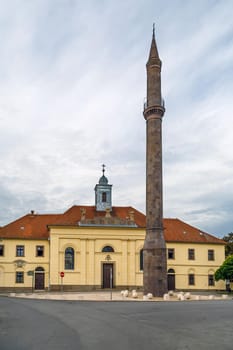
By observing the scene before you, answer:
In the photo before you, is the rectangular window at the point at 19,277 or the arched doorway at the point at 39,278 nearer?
the rectangular window at the point at 19,277

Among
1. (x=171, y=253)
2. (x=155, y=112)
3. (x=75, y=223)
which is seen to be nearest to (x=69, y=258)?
(x=75, y=223)

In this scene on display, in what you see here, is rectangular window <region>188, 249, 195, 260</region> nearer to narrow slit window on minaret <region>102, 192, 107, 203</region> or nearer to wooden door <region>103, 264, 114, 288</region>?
wooden door <region>103, 264, 114, 288</region>

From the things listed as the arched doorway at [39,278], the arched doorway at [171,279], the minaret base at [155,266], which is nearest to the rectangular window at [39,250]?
the arched doorway at [39,278]

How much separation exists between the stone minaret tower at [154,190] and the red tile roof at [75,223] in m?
12.8

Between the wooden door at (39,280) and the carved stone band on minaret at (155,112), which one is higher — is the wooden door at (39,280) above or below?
below

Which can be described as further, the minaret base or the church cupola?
the church cupola

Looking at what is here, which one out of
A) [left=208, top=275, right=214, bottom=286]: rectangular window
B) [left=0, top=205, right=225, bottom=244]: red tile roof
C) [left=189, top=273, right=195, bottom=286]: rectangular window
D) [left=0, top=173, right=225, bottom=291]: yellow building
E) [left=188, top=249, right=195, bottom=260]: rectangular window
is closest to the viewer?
[left=0, top=173, right=225, bottom=291]: yellow building

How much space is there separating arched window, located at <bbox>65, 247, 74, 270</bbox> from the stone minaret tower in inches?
529

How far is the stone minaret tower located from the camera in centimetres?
3519

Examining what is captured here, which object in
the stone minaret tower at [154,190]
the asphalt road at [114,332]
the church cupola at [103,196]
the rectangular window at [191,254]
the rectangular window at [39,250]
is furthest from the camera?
the church cupola at [103,196]

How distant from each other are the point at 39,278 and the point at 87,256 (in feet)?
19.0

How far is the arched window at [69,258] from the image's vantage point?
155 feet

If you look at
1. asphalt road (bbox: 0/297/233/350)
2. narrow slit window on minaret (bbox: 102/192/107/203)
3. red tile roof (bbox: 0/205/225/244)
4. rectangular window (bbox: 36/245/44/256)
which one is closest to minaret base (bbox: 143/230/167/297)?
red tile roof (bbox: 0/205/225/244)

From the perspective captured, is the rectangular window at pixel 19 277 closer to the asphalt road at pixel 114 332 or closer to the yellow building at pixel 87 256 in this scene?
the yellow building at pixel 87 256
